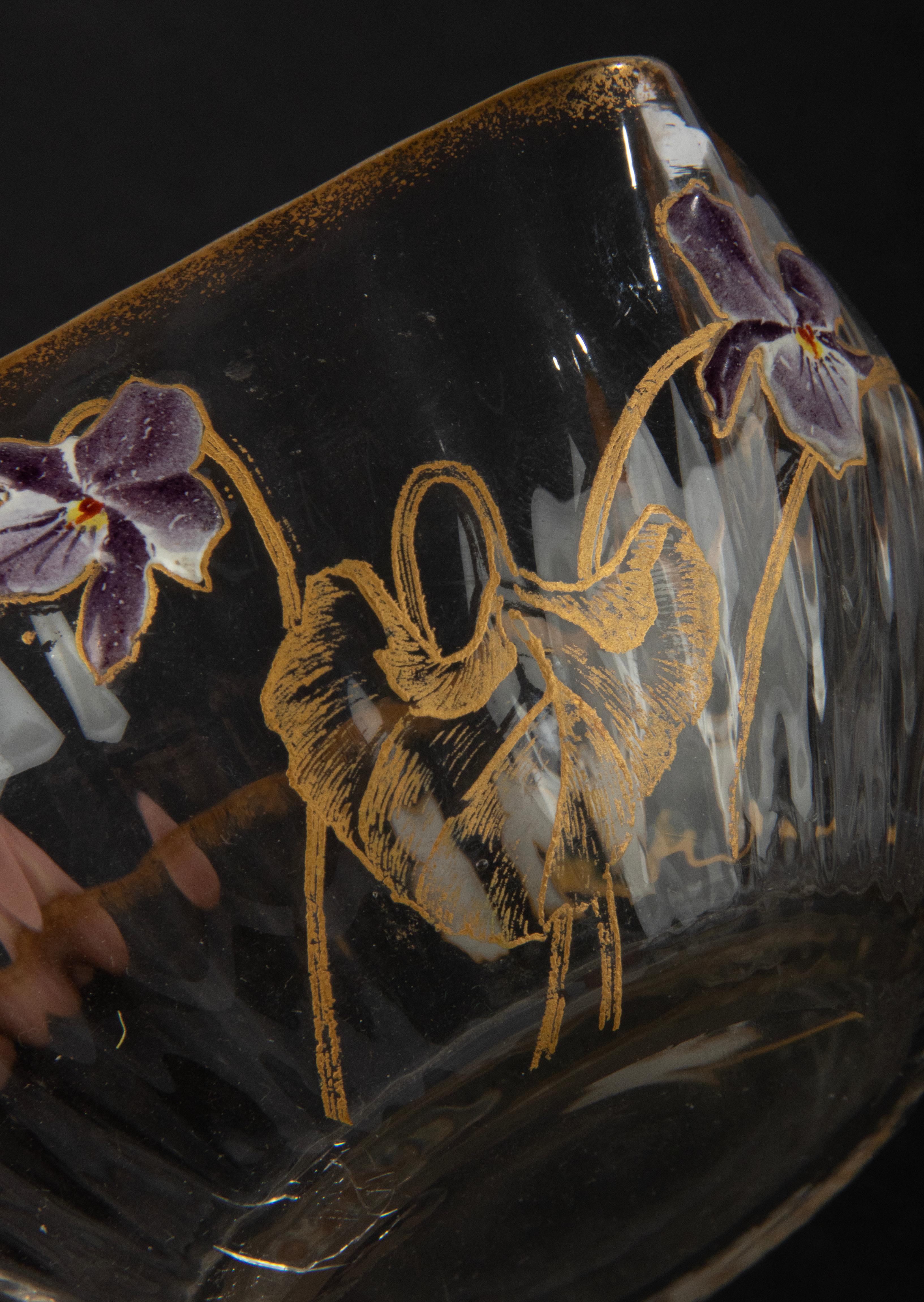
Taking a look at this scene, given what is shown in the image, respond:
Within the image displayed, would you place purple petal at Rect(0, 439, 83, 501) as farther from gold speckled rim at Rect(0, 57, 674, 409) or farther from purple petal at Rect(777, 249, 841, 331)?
purple petal at Rect(777, 249, 841, 331)

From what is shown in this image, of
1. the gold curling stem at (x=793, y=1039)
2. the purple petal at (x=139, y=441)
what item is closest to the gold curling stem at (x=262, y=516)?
the purple petal at (x=139, y=441)

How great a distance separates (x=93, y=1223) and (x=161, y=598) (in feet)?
0.32

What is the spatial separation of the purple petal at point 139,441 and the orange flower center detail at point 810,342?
3.9 inches

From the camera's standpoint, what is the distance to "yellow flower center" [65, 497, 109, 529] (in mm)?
156

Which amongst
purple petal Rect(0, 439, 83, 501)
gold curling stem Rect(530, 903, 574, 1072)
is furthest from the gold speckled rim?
gold curling stem Rect(530, 903, 574, 1072)

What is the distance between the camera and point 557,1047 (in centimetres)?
19

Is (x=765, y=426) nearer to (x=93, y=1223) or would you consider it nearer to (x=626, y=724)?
(x=626, y=724)

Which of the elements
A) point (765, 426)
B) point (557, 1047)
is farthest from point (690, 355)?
point (557, 1047)

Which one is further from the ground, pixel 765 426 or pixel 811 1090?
pixel 765 426

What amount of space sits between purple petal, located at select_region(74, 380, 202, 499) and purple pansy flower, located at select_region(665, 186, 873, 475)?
8cm

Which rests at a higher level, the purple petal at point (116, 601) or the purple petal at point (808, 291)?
the purple petal at point (116, 601)

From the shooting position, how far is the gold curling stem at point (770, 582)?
0.17 m

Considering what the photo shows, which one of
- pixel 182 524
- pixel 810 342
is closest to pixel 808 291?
pixel 810 342

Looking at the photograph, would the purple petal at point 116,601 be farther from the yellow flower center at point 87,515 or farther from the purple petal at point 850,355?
the purple petal at point 850,355
